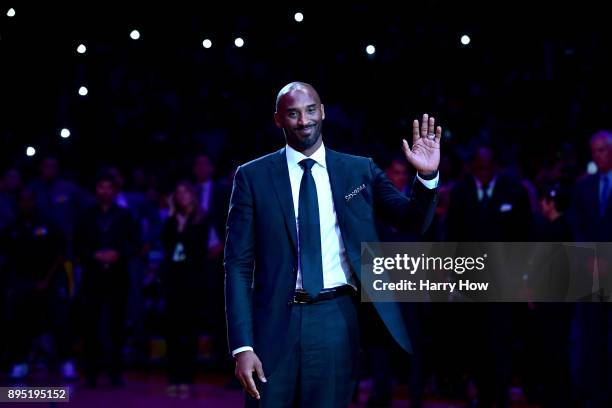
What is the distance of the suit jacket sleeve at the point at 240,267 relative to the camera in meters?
3.81

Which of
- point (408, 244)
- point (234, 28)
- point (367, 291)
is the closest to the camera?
point (367, 291)

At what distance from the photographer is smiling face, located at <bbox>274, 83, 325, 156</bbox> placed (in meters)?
3.88

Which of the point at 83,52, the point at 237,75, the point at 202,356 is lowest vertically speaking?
the point at 202,356

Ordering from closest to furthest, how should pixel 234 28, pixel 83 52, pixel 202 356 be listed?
pixel 83 52 → pixel 234 28 → pixel 202 356

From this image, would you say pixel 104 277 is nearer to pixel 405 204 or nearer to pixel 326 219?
pixel 326 219

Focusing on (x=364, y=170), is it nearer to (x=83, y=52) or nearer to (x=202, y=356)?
(x=83, y=52)

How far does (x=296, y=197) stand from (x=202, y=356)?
268 inches

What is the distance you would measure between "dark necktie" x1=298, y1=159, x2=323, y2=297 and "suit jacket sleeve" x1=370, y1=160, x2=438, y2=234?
0.28 meters

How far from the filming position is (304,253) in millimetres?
3791

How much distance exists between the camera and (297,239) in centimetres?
385

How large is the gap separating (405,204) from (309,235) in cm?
39

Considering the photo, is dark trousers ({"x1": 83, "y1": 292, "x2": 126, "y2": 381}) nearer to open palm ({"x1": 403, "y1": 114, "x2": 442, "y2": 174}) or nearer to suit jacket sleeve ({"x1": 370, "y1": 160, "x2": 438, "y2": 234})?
suit jacket sleeve ({"x1": 370, "y1": 160, "x2": 438, "y2": 234})

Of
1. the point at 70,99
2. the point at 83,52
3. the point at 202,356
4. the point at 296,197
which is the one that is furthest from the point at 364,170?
the point at 202,356

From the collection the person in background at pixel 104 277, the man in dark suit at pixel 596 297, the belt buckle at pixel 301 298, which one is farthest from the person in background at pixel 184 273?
the belt buckle at pixel 301 298
